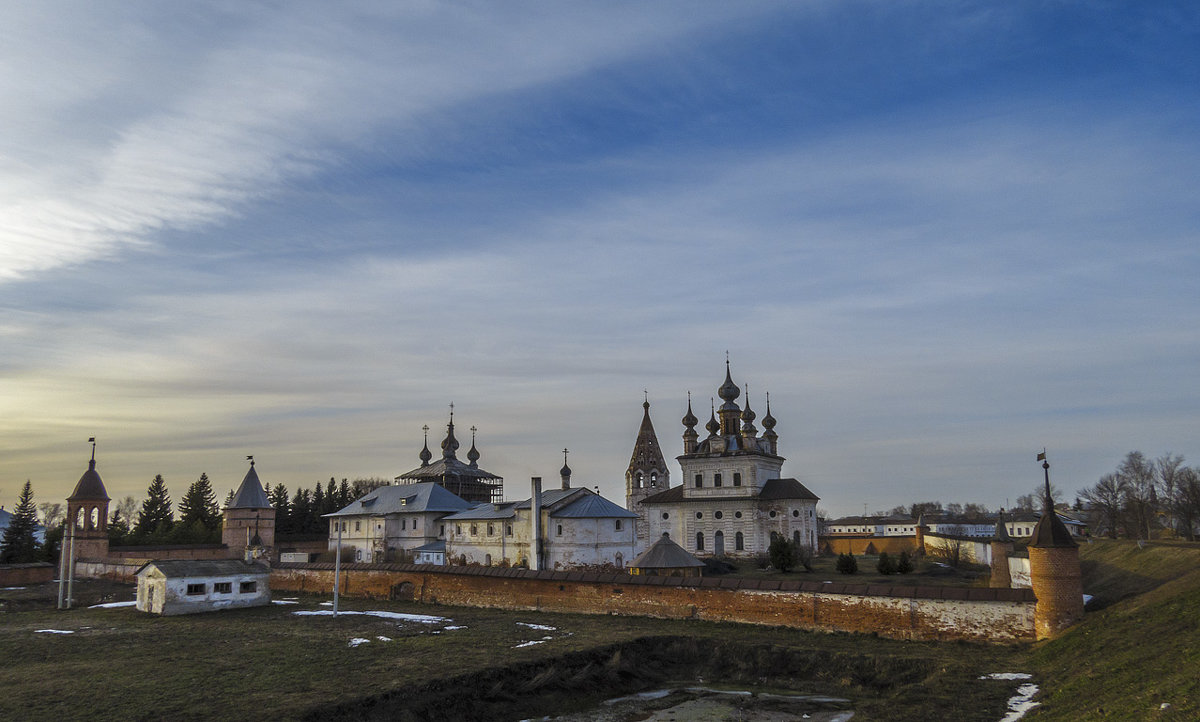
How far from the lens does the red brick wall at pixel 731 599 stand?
56.9 feet

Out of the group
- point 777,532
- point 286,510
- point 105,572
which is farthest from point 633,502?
point 105,572

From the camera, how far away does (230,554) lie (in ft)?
150

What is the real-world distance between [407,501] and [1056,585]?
3960 cm

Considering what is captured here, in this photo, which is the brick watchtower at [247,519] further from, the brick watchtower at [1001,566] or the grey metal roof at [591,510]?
the brick watchtower at [1001,566]

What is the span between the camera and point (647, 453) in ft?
208

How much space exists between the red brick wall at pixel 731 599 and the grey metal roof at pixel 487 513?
14424mm

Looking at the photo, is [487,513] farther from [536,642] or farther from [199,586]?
[536,642]

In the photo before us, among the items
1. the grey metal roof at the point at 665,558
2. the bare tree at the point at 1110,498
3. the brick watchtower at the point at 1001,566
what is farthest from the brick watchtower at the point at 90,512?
the bare tree at the point at 1110,498

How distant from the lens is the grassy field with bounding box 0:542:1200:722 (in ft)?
40.7

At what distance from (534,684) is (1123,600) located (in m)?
12.2

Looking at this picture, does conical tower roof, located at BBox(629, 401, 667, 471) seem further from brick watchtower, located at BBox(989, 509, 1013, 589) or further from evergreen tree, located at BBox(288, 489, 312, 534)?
brick watchtower, located at BBox(989, 509, 1013, 589)

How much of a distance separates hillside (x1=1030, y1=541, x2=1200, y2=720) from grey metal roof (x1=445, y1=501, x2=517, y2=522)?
30.2 meters

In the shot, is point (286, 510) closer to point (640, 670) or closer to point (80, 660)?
point (80, 660)

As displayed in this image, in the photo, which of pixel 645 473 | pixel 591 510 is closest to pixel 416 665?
pixel 591 510
